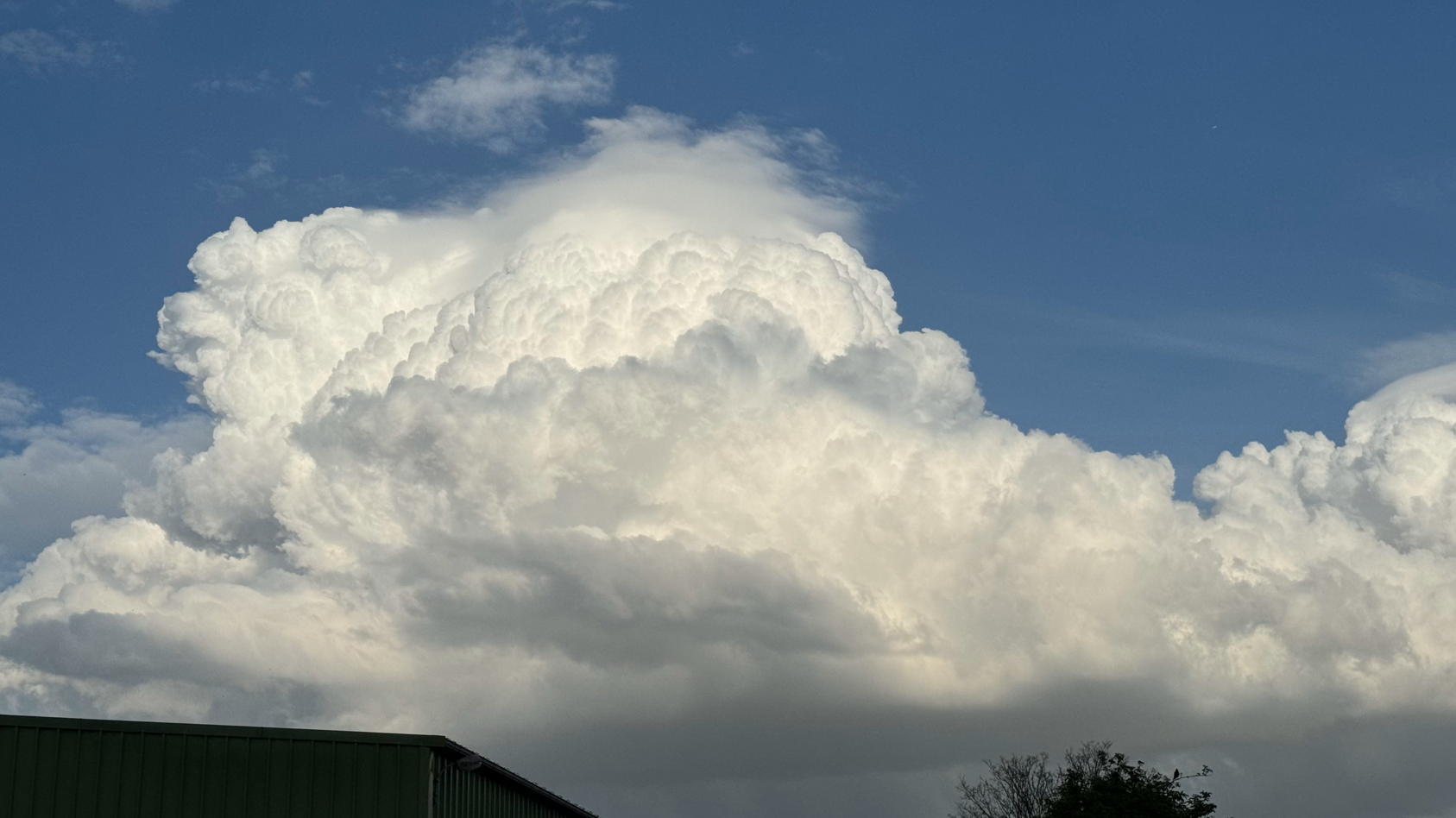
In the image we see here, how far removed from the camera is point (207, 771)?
3497cm

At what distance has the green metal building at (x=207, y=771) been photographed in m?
34.4

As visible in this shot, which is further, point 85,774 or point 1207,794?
point 1207,794

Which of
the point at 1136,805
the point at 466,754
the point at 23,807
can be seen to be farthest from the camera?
the point at 1136,805

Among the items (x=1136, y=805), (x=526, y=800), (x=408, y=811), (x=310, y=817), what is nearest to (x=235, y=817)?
(x=310, y=817)

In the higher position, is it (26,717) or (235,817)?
(26,717)

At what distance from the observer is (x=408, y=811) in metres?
35.4

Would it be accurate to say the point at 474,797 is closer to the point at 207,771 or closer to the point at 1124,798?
the point at 207,771

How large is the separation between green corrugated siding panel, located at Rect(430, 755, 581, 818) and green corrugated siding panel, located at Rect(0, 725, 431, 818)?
3.12 ft

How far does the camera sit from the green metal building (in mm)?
34438

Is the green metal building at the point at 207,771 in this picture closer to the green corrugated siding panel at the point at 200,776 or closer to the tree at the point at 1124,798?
the green corrugated siding panel at the point at 200,776

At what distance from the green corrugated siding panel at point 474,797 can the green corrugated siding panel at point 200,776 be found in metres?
0.95

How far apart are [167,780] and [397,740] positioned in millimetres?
5256

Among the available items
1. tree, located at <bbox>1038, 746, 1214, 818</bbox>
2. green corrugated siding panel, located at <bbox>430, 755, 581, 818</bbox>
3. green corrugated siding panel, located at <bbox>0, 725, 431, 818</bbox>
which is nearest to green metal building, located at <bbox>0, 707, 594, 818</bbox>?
green corrugated siding panel, located at <bbox>0, 725, 431, 818</bbox>

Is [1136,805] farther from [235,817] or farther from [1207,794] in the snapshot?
[235,817]
